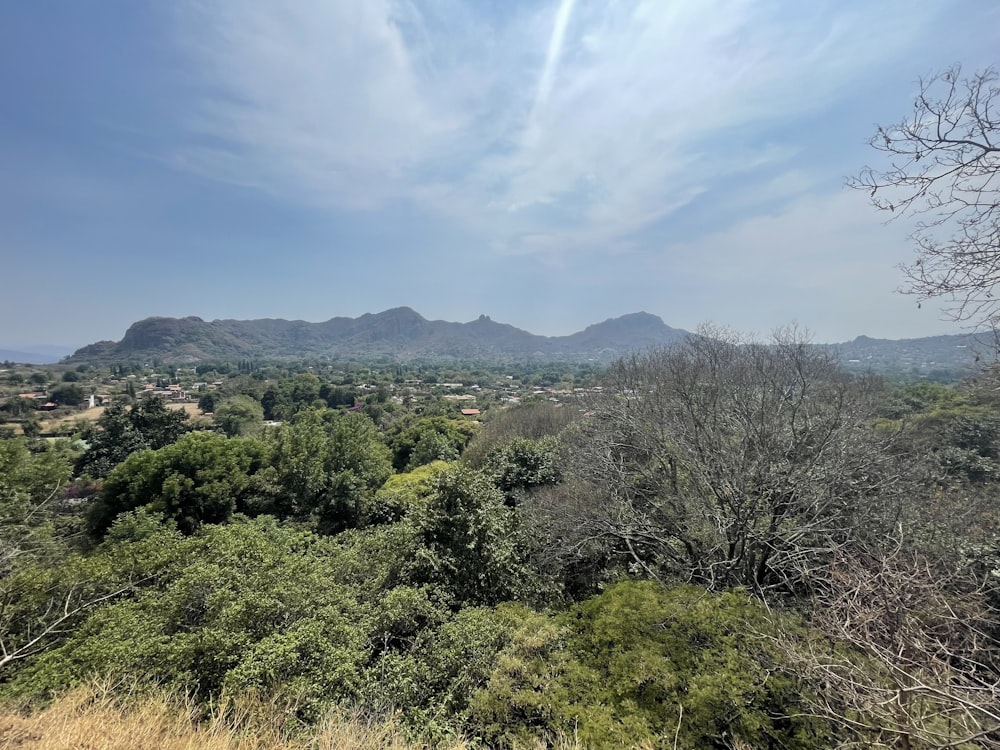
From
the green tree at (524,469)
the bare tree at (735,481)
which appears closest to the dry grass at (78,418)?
the green tree at (524,469)

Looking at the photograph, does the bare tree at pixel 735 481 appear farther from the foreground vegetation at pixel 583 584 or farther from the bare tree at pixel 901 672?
the bare tree at pixel 901 672

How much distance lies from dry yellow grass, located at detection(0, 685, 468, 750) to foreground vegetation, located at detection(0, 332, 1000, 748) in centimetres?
7

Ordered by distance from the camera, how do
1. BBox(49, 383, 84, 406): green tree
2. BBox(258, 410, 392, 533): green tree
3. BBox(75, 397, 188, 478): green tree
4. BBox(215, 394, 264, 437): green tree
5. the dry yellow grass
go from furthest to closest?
BBox(49, 383, 84, 406): green tree
BBox(215, 394, 264, 437): green tree
BBox(75, 397, 188, 478): green tree
BBox(258, 410, 392, 533): green tree
the dry yellow grass

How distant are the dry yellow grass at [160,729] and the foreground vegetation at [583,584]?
0.23 ft

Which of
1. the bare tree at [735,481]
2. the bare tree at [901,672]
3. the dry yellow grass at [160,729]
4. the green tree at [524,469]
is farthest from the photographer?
the green tree at [524,469]

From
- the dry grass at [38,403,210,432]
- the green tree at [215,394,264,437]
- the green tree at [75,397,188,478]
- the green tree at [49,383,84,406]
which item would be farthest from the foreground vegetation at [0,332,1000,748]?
the green tree at [49,383,84,406]

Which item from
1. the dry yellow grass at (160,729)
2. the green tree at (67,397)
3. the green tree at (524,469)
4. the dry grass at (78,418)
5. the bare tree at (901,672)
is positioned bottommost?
the dry grass at (78,418)

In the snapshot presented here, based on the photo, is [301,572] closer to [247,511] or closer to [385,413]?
[247,511]

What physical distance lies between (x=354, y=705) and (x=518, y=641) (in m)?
1.98

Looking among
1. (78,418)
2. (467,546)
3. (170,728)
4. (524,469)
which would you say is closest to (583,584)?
(467,546)

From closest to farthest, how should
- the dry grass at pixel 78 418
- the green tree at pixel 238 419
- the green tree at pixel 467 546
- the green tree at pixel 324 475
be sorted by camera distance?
the green tree at pixel 467 546 < the green tree at pixel 324 475 < the green tree at pixel 238 419 < the dry grass at pixel 78 418

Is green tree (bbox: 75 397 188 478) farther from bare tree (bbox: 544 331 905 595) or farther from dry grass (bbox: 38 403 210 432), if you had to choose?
bare tree (bbox: 544 331 905 595)

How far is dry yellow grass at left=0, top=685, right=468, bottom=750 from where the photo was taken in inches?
122

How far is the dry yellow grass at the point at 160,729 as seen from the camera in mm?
3090
